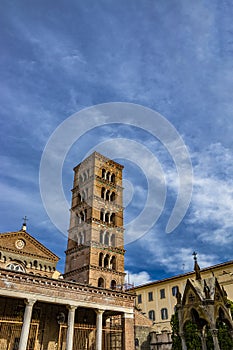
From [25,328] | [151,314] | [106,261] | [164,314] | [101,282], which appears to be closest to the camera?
[25,328]

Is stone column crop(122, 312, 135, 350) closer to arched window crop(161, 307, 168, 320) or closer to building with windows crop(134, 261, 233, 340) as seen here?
building with windows crop(134, 261, 233, 340)

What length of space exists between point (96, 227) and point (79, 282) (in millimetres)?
6138

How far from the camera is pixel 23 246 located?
3152cm

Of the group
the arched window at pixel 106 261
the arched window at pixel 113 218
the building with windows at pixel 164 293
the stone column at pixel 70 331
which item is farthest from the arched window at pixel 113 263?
the stone column at pixel 70 331

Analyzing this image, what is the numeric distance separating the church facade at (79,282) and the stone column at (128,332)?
0.23 feet

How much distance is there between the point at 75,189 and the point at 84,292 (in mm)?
18823

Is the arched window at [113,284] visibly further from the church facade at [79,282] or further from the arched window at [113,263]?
the arched window at [113,263]

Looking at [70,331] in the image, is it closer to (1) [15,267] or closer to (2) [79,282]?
(2) [79,282]

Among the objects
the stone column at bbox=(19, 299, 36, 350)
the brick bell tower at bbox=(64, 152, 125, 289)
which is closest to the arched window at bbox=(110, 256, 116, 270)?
the brick bell tower at bbox=(64, 152, 125, 289)

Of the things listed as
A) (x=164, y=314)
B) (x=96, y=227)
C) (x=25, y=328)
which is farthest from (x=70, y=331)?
(x=164, y=314)

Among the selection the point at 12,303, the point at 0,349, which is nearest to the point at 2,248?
the point at 12,303

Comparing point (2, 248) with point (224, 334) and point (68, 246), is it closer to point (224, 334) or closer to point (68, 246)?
point (68, 246)

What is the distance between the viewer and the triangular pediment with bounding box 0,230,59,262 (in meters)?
30.2

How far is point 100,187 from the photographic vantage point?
37.2 metres
